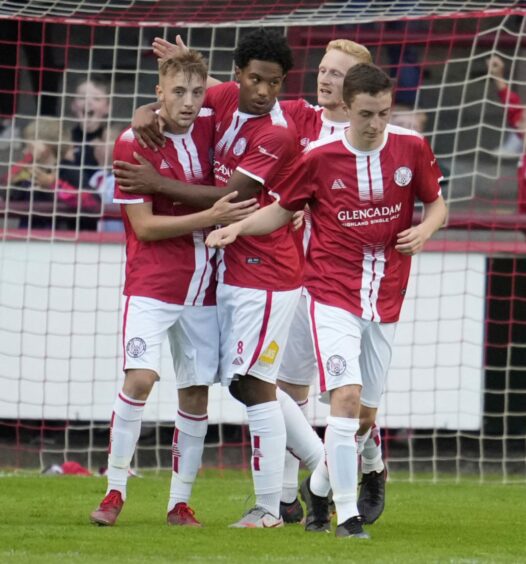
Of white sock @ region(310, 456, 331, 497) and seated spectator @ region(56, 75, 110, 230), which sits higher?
seated spectator @ region(56, 75, 110, 230)

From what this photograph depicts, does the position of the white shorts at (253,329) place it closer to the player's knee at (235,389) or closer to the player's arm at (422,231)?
the player's knee at (235,389)

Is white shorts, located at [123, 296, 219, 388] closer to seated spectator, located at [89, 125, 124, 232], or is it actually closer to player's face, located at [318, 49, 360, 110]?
player's face, located at [318, 49, 360, 110]

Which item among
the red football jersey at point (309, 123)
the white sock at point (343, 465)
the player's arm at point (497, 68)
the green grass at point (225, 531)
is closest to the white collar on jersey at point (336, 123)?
the red football jersey at point (309, 123)

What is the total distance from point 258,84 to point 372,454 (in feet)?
6.36

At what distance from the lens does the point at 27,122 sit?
12.1 m

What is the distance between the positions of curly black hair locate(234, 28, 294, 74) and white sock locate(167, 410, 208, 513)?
1.69 m

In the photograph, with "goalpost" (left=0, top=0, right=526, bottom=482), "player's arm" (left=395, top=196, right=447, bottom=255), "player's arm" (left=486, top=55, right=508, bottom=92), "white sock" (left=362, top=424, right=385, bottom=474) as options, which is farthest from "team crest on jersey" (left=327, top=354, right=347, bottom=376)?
"player's arm" (left=486, top=55, right=508, bottom=92)

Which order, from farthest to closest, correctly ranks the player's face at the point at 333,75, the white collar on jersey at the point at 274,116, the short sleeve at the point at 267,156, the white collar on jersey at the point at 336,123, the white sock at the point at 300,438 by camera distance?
the white collar on jersey at the point at 336,123 < the player's face at the point at 333,75 < the white sock at the point at 300,438 < the white collar on jersey at the point at 274,116 < the short sleeve at the point at 267,156

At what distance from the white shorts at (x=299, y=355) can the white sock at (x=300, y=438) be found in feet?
1.46

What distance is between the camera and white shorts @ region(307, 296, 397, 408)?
6.20 m

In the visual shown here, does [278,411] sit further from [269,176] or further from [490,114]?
[490,114]

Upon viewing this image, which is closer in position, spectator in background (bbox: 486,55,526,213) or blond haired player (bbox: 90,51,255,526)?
blond haired player (bbox: 90,51,255,526)

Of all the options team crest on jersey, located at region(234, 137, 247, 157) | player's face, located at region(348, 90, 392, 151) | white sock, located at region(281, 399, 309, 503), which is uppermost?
player's face, located at region(348, 90, 392, 151)

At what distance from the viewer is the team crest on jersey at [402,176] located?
644 centimetres
